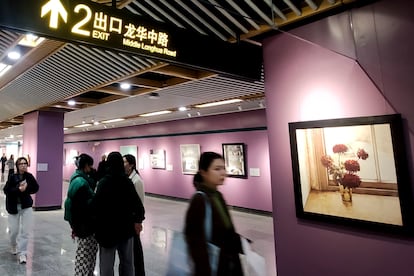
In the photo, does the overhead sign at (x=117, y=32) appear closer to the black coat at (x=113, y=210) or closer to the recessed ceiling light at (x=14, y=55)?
the black coat at (x=113, y=210)

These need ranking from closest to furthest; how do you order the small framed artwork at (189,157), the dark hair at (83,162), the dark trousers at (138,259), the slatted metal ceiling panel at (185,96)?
the dark hair at (83,162) < the dark trousers at (138,259) < the slatted metal ceiling panel at (185,96) < the small framed artwork at (189,157)

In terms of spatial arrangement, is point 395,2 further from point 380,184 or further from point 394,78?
point 380,184

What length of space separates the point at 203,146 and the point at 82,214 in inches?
278

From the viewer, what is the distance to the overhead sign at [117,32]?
1.87 meters

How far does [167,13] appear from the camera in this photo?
2.98 m

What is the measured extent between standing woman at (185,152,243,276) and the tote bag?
0.08ft

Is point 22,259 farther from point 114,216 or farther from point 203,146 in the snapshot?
point 203,146

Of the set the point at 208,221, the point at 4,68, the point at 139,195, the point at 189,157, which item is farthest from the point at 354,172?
the point at 189,157

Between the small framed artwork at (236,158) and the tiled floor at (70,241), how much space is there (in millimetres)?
1161

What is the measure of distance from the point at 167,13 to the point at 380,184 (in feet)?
8.25

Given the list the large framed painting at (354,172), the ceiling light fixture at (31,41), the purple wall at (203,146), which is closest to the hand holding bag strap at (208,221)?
the large framed painting at (354,172)

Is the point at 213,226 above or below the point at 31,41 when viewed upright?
below

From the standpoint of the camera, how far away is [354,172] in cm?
252

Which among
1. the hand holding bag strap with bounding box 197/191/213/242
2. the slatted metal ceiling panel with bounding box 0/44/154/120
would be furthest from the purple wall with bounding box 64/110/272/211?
the hand holding bag strap with bounding box 197/191/213/242
